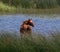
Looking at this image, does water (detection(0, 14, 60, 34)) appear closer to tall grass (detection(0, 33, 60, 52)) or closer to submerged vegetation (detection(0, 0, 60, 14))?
tall grass (detection(0, 33, 60, 52))

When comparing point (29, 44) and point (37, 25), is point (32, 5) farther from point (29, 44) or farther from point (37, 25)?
point (29, 44)

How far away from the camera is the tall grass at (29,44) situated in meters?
7.45

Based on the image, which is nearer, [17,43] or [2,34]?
[17,43]

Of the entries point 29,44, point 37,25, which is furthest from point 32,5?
point 29,44

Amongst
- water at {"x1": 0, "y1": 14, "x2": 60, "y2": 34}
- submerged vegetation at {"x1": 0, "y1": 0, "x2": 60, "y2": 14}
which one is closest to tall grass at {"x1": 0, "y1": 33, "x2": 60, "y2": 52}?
water at {"x1": 0, "y1": 14, "x2": 60, "y2": 34}

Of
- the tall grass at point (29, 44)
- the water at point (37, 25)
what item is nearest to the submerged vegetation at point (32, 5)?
the water at point (37, 25)

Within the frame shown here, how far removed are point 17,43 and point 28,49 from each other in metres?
0.36

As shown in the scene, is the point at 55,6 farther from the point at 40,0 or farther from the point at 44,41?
the point at 44,41

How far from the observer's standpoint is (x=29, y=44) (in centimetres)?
768

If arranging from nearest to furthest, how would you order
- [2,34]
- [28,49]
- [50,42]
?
1. [28,49]
2. [50,42]
3. [2,34]

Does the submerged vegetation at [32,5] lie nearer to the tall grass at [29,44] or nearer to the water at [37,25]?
the water at [37,25]

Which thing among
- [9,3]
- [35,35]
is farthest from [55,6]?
[35,35]

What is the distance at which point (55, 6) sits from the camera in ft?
90.8

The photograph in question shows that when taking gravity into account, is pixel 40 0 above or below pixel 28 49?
below
